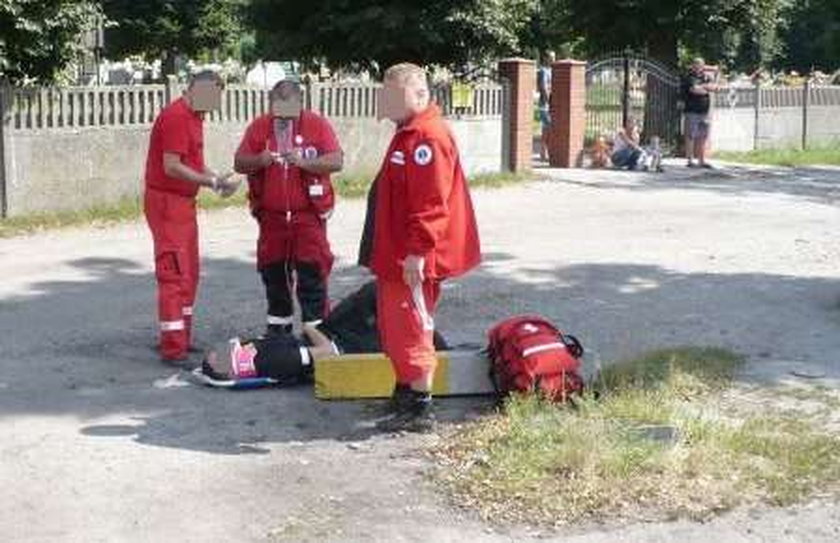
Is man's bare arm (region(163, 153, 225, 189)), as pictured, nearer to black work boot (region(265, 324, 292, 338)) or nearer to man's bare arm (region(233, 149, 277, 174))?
man's bare arm (region(233, 149, 277, 174))

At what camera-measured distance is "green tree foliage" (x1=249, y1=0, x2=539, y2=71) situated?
2070cm

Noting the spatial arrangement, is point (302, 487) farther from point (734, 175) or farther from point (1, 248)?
point (734, 175)

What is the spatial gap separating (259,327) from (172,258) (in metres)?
1.24

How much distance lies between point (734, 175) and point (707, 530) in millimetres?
17128

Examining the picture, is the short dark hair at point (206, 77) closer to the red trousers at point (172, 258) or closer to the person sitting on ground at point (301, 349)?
the red trousers at point (172, 258)

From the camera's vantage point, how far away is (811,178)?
71.9 feet

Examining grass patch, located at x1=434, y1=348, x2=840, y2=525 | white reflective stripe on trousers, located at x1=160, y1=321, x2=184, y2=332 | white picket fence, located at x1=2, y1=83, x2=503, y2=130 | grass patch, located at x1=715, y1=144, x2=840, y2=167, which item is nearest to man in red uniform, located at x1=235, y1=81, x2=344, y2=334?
white reflective stripe on trousers, located at x1=160, y1=321, x2=184, y2=332

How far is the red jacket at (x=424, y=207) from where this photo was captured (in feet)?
20.0

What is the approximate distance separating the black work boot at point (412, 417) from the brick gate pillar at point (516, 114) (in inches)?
529

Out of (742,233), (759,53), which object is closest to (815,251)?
(742,233)

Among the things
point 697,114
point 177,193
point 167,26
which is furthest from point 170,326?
point 167,26

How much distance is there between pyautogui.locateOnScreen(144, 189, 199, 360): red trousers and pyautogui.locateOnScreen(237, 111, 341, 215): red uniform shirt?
480 mm

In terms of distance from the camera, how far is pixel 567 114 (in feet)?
70.2

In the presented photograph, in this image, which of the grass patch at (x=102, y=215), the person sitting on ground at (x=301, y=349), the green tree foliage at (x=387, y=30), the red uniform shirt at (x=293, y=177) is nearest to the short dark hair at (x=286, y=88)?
the red uniform shirt at (x=293, y=177)
